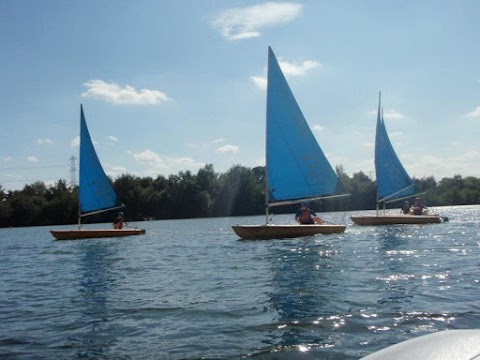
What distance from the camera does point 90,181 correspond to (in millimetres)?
32219

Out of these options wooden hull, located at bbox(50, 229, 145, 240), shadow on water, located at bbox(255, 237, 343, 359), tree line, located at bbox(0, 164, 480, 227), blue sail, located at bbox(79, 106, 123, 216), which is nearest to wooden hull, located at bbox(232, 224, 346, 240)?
shadow on water, located at bbox(255, 237, 343, 359)

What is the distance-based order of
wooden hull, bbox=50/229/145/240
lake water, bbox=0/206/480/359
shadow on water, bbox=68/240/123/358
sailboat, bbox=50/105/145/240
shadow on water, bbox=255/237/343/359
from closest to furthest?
shadow on water, bbox=255/237/343/359
lake water, bbox=0/206/480/359
shadow on water, bbox=68/240/123/358
wooden hull, bbox=50/229/145/240
sailboat, bbox=50/105/145/240

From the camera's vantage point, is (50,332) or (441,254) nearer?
(50,332)

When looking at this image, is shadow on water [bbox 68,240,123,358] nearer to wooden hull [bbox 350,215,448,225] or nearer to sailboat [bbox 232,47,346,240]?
sailboat [bbox 232,47,346,240]

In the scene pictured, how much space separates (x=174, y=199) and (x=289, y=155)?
74.1 meters

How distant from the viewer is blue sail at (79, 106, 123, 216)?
32.1 metres

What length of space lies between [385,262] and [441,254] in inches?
95.0

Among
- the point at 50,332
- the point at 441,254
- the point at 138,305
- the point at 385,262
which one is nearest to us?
the point at 50,332

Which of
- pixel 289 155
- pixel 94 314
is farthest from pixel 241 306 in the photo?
pixel 289 155

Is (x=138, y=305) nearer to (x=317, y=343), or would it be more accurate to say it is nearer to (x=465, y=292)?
(x=317, y=343)

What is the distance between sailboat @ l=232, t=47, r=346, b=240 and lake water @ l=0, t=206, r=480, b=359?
8.37m

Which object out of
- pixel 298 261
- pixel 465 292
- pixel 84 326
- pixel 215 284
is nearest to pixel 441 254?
pixel 298 261

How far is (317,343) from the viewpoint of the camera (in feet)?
19.1

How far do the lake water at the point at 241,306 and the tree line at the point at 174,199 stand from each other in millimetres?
71879
